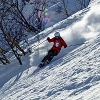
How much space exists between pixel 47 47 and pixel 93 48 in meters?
3.55

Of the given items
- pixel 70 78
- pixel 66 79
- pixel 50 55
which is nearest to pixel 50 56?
pixel 50 55

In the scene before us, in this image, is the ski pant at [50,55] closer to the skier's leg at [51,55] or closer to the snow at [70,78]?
the skier's leg at [51,55]

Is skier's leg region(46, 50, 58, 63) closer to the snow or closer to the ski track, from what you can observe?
the snow

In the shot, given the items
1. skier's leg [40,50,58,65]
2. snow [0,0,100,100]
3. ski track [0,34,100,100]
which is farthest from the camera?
skier's leg [40,50,58,65]

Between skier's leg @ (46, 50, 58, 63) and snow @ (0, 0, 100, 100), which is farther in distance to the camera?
skier's leg @ (46, 50, 58, 63)

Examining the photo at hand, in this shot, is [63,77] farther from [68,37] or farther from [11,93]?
[68,37]

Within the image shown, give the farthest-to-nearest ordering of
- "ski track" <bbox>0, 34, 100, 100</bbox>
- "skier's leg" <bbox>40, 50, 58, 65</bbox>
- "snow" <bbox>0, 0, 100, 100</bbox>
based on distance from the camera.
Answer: "skier's leg" <bbox>40, 50, 58, 65</bbox>
"ski track" <bbox>0, 34, 100, 100</bbox>
"snow" <bbox>0, 0, 100, 100</bbox>

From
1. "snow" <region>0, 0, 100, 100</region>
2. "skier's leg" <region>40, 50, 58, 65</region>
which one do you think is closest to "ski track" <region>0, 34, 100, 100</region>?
"snow" <region>0, 0, 100, 100</region>

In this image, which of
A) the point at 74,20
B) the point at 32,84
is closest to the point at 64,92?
the point at 32,84

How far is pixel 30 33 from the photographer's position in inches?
708

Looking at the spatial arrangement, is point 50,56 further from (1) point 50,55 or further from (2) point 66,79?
(2) point 66,79

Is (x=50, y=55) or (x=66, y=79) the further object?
(x=50, y=55)

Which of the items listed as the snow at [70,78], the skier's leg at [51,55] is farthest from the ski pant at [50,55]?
the snow at [70,78]

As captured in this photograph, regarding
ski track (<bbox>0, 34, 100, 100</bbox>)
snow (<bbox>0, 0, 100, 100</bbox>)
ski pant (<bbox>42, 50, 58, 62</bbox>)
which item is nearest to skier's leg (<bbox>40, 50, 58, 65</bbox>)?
ski pant (<bbox>42, 50, 58, 62</bbox>)
